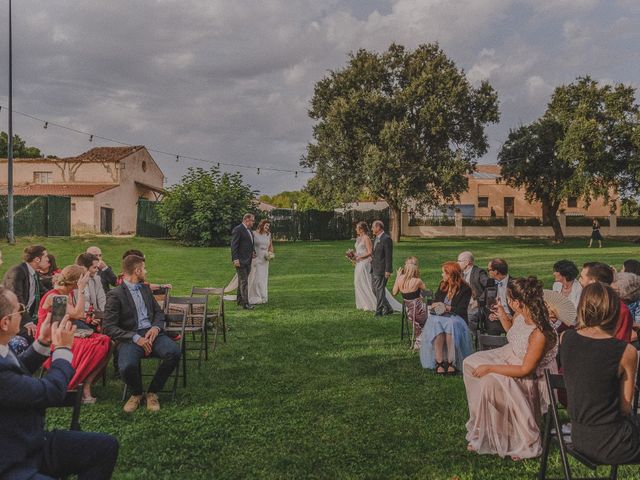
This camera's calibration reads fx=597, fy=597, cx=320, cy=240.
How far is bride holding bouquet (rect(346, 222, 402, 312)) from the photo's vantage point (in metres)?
12.7

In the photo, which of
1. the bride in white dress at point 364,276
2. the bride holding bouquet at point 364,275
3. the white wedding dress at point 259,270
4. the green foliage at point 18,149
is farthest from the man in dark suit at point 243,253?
the green foliage at point 18,149

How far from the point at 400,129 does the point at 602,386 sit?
3402cm

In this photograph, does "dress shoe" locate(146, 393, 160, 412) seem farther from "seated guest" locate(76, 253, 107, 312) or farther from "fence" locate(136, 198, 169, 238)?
"fence" locate(136, 198, 169, 238)

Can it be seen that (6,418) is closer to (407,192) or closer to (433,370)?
(433,370)

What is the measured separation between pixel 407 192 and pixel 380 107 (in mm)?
5855

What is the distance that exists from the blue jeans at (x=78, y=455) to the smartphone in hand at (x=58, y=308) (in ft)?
2.08

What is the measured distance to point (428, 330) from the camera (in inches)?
295

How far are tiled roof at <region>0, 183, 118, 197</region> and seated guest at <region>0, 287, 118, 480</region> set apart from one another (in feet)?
125

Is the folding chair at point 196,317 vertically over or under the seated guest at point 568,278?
under

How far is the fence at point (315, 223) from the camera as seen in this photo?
41.4 m

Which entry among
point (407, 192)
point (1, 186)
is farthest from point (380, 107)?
point (1, 186)

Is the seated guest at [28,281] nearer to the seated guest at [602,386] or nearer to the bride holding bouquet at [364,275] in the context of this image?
the seated guest at [602,386]

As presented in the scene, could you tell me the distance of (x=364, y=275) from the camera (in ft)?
42.1

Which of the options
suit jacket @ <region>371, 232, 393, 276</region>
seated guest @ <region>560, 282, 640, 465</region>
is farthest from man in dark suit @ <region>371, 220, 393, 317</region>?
seated guest @ <region>560, 282, 640, 465</region>
